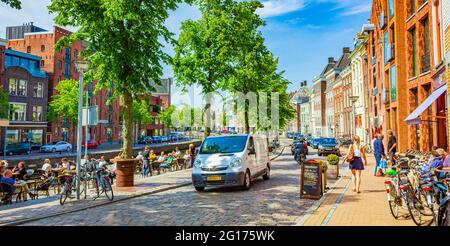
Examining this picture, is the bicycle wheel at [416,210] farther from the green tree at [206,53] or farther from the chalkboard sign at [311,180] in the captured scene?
the green tree at [206,53]

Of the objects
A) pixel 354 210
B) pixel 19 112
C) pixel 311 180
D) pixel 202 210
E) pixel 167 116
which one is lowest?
pixel 202 210

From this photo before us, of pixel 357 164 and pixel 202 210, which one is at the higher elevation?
pixel 357 164

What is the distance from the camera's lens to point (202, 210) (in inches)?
340

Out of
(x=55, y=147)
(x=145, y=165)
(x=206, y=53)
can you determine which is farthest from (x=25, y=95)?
(x=145, y=165)

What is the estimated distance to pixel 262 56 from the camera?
32469 mm

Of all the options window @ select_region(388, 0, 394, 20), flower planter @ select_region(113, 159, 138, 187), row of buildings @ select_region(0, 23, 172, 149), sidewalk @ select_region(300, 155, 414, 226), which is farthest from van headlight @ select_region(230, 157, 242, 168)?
row of buildings @ select_region(0, 23, 172, 149)

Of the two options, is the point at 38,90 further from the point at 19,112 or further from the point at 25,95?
the point at 19,112

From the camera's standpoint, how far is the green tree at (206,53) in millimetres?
23172

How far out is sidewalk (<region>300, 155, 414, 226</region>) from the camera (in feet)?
22.5

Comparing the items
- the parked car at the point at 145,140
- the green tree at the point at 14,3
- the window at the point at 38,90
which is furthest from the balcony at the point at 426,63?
the parked car at the point at 145,140

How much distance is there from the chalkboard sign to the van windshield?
2873 millimetres

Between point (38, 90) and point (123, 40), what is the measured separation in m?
44.4

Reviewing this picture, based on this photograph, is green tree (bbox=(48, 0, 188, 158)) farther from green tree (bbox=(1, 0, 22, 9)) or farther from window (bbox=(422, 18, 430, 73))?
window (bbox=(422, 18, 430, 73))

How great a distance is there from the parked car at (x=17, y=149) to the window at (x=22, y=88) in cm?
1186
